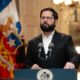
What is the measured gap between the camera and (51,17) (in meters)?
2.69

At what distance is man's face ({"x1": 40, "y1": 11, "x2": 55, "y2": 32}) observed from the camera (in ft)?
8.72

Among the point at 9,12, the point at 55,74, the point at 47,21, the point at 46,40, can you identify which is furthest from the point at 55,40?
the point at 9,12

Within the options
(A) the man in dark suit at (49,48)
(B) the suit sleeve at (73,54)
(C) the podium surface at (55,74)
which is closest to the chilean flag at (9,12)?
(A) the man in dark suit at (49,48)

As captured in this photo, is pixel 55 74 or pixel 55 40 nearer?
pixel 55 74

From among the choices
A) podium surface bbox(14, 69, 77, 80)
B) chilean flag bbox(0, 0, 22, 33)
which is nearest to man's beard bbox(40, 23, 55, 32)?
podium surface bbox(14, 69, 77, 80)

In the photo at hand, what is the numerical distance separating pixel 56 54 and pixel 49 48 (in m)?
0.08

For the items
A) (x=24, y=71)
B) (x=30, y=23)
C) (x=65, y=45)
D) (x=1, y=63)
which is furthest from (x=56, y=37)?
(x=30, y=23)

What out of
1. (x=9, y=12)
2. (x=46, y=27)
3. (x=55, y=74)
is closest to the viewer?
(x=55, y=74)

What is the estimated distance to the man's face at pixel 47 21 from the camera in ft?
8.72

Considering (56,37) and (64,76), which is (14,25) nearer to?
(56,37)

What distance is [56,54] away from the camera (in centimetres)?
270

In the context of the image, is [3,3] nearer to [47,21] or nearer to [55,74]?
[47,21]

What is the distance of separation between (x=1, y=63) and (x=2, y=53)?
0.41 ft

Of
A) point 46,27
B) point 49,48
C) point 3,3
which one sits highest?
point 3,3
